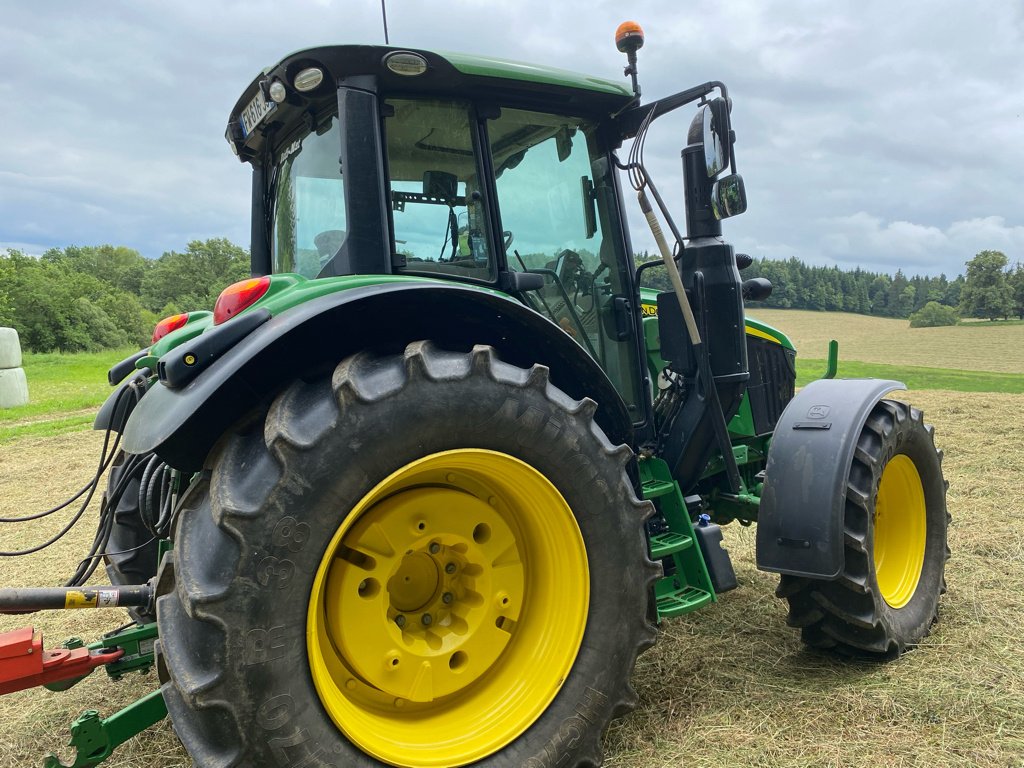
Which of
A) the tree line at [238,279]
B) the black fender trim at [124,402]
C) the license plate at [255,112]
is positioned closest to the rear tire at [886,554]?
the license plate at [255,112]

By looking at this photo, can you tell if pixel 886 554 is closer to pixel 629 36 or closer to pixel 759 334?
pixel 759 334

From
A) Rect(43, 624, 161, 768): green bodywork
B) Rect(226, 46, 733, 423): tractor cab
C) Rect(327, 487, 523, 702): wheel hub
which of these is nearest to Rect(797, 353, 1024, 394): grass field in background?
Rect(226, 46, 733, 423): tractor cab

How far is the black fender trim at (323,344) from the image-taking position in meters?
1.88

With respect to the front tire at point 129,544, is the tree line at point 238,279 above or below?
above

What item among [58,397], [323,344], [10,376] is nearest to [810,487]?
[323,344]

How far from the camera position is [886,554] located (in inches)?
134

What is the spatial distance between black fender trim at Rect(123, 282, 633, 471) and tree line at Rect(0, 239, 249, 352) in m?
40.6

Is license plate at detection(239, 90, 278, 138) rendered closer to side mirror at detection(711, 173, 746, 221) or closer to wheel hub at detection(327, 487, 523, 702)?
wheel hub at detection(327, 487, 523, 702)

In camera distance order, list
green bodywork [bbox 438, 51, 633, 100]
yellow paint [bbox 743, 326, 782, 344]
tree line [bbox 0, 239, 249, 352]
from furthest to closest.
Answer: tree line [bbox 0, 239, 249, 352] → yellow paint [bbox 743, 326, 782, 344] → green bodywork [bbox 438, 51, 633, 100]

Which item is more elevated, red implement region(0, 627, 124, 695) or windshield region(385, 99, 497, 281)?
windshield region(385, 99, 497, 281)

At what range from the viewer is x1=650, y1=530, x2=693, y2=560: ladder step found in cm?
267

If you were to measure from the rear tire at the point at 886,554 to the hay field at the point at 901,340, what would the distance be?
19.0 m

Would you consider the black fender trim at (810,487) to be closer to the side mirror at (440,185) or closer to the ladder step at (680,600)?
the ladder step at (680,600)

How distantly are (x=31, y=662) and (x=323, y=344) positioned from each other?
1.16 metres
